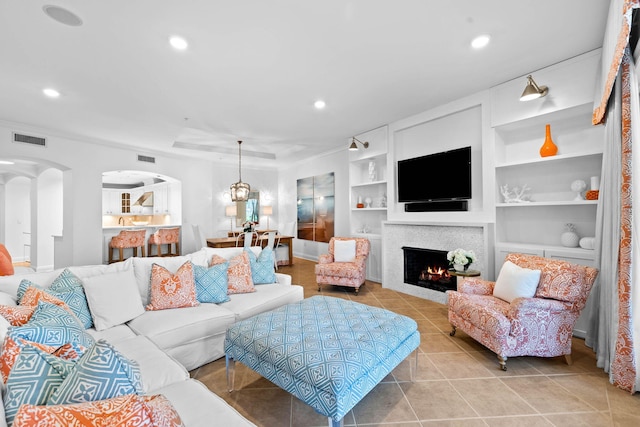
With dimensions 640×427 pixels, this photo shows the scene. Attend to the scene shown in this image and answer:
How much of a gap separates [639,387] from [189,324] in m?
3.24

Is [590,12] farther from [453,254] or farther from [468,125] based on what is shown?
[453,254]

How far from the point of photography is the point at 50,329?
4.12ft

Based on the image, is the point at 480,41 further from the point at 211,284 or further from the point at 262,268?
the point at 211,284

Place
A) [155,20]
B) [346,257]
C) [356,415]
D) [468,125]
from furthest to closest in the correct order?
1. [346,257]
2. [468,125]
3. [155,20]
4. [356,415]

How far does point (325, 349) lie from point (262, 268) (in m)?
1.80

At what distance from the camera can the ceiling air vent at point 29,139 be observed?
183 inches

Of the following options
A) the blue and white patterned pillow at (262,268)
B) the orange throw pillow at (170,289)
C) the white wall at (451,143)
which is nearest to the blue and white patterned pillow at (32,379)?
the orange throw pillow at (170,289)

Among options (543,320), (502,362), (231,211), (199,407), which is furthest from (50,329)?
(231,211)

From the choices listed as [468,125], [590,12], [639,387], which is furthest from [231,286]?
[590,12]

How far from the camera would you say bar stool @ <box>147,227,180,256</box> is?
627 cm

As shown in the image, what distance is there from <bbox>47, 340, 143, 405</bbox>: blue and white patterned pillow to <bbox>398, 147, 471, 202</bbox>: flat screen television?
12.7 feet

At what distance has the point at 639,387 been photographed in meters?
1.97

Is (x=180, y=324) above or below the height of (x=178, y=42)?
below

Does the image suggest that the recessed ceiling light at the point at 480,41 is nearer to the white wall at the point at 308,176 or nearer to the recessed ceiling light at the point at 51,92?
the white wall at the point at 308,176
